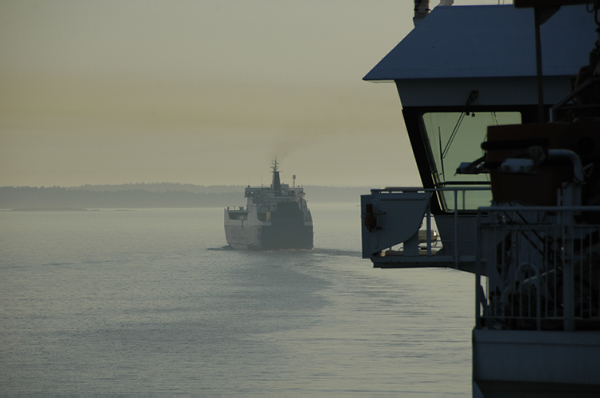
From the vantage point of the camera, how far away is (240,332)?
4616 centimetres

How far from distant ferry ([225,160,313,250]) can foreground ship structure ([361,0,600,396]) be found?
93.7m

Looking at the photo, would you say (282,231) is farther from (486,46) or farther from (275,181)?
(486,46)

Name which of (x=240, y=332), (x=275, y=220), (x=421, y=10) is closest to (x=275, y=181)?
(x=275, y=220)

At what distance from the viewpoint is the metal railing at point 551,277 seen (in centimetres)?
564

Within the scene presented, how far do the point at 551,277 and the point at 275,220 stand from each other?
101344 millimetres

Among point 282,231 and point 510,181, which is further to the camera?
point 282,231

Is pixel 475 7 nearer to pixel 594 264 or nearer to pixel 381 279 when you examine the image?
pixel 594 264

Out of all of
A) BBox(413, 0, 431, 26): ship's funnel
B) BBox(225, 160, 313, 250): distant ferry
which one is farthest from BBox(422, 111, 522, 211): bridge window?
BBox(225, 160, 313, 250): distant ferry

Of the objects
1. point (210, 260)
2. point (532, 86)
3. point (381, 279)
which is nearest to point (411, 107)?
point (532, 86)

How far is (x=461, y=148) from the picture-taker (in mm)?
11797

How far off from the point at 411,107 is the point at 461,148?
1133 millimetres

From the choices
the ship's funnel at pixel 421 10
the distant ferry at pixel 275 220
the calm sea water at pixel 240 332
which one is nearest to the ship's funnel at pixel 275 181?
the distant ferry at pixel 275 220

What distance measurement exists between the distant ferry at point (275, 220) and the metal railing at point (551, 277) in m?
101

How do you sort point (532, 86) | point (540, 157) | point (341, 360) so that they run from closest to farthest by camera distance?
point (540, 157) < point (532, 86) < point (341, 360)
